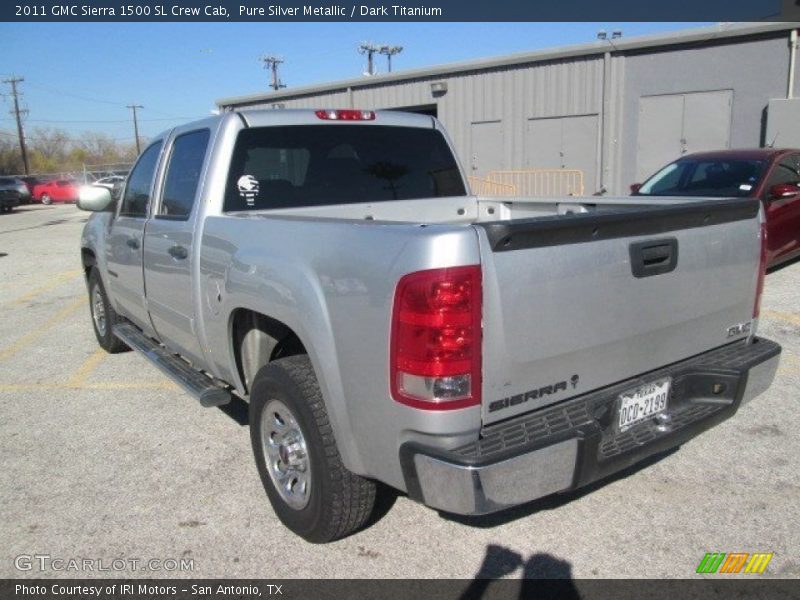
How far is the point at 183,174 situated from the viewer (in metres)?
4.02

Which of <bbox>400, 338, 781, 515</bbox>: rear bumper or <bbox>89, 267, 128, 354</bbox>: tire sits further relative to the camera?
<bbox>89, 267, 128, 354</bbox>: tire

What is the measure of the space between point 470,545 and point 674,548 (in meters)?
0.90

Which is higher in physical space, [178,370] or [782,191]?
[782,191]

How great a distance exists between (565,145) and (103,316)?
13.4 meters

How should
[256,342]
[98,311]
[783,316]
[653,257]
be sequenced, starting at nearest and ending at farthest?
[653,257], [256,342], [98,311], [783,316]

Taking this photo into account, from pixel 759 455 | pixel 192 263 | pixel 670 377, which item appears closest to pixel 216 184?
pixel 192 263

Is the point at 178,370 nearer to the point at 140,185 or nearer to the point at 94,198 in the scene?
the point at 140,185

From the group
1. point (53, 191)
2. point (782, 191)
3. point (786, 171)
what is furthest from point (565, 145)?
point (53, 191)

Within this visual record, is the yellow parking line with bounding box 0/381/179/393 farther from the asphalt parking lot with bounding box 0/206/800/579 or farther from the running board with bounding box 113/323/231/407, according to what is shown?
the running board with bounding box 113/323/231/407

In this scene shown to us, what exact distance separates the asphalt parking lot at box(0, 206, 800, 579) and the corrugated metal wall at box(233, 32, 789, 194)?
1115 centimetres

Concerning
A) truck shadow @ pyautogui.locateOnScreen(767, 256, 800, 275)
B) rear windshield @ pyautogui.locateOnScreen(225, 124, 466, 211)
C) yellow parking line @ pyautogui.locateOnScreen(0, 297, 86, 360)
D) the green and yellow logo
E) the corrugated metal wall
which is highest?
the corrugated metal wall

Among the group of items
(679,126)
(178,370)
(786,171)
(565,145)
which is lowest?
(178,370)

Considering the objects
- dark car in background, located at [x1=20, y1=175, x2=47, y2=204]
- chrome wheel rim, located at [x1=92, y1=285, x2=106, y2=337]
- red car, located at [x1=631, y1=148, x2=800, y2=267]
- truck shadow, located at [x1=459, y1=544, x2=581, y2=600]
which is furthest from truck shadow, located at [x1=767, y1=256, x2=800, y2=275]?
dark car in background, located at [x1=20, y1=175, x2=47, y2=204]

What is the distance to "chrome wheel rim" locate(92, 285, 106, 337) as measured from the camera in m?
6.09
